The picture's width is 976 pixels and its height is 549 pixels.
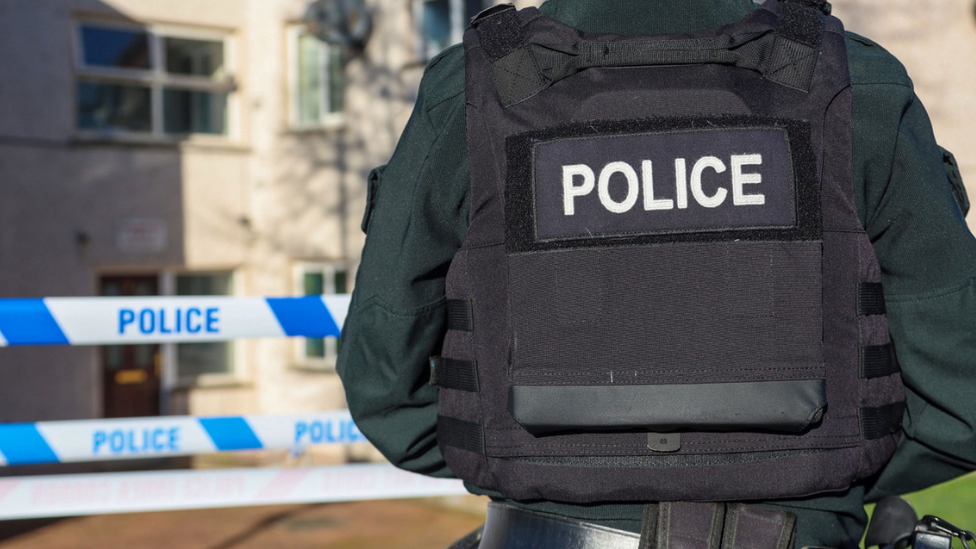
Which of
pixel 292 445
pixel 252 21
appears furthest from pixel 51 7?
pixel 292 445

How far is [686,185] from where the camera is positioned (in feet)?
4.78

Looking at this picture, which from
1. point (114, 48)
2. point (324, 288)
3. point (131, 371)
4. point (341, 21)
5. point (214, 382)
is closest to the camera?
point (341, 21)

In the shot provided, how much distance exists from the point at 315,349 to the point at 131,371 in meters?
2.33

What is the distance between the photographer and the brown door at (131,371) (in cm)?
1123

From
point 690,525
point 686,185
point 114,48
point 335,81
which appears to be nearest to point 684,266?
point 686,185

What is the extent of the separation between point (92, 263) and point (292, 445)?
347 inches

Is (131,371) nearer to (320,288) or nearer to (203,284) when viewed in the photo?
(203,284)

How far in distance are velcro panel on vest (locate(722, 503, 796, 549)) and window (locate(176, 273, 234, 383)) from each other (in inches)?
423

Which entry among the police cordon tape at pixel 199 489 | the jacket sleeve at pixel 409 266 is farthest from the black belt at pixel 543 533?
the police cordon tape at pixel 199 489

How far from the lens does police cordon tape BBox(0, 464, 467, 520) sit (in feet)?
8.52

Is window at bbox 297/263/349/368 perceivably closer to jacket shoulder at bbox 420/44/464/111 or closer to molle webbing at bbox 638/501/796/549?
jacket shoulder at bbox 420/44/464/111

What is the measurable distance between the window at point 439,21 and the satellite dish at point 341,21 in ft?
1.97

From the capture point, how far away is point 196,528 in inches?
348

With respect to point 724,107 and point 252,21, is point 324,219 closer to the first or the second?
point 252,21
